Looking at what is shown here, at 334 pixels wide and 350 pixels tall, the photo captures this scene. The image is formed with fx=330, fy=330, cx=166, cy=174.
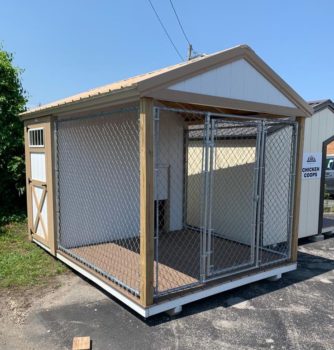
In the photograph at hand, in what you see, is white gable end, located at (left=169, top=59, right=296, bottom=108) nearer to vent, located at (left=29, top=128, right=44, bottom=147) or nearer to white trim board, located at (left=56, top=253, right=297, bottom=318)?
white trim board, located at (left=56, top=253, right=297, bottom=318)

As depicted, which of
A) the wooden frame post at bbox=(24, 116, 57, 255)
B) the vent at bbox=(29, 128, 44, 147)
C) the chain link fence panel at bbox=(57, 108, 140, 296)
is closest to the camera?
the wooden frame post at bbox=(24, 116, 57, 255)

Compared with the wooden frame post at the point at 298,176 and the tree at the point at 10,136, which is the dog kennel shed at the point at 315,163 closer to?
the wooden frame post at the point at 298,176

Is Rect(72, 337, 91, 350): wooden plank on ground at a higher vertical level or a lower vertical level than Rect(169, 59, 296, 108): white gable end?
lower

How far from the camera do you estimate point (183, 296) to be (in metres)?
3.59

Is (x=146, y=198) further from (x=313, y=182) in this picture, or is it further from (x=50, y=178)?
(x=313, y=182)

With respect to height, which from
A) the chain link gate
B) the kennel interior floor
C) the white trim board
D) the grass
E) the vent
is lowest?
the grass

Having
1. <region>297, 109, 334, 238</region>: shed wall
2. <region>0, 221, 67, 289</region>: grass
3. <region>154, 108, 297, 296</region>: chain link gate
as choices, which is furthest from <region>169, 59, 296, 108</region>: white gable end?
<region>0, 221, 67, 289</region>: grass

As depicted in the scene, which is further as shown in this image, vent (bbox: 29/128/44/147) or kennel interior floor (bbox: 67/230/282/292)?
vent (bbox: 29/128/44/147)

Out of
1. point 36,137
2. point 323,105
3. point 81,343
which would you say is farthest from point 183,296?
point 323,105

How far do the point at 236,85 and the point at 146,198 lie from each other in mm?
1778

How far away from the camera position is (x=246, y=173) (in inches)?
221

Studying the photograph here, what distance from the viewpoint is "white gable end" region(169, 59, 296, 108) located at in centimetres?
354

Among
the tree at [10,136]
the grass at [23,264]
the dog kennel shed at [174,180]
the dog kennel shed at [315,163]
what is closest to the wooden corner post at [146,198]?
the dog kennel shed at [174,180]

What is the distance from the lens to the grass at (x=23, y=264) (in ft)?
14.7
